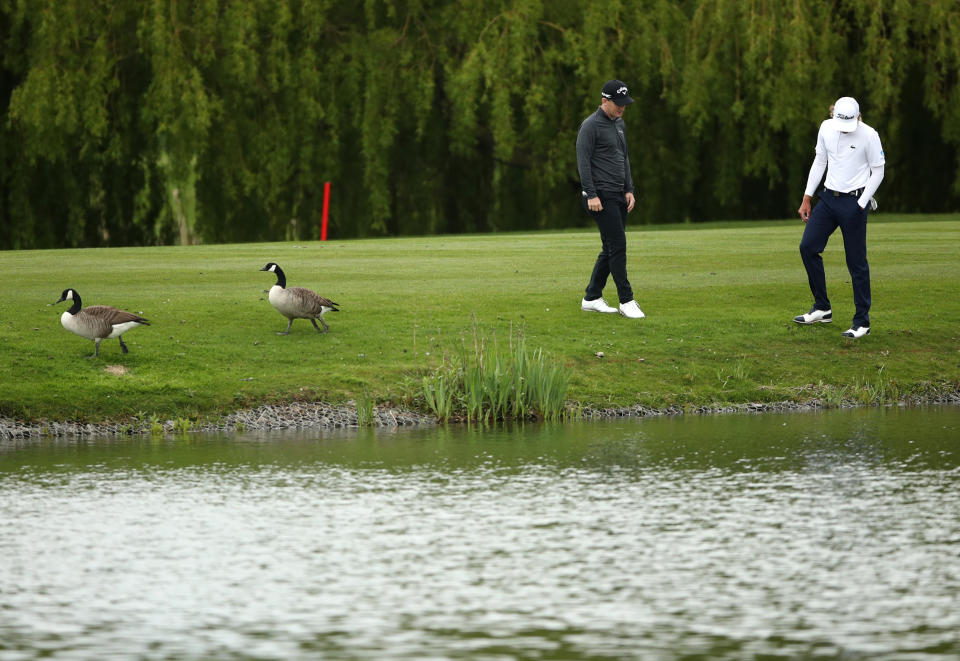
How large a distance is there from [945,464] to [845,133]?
16.8 ft

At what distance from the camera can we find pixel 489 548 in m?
7.35

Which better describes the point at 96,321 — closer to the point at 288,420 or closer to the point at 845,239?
the point at 288,420

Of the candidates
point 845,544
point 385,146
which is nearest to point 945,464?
point 845,544

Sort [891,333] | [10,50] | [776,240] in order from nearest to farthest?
[891,333] < [776,240] < [10,50]

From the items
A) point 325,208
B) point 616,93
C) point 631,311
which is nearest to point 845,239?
point 631,311

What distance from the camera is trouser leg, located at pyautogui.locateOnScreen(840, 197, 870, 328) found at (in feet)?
47.0

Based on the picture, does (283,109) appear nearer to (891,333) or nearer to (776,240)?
(776,240)

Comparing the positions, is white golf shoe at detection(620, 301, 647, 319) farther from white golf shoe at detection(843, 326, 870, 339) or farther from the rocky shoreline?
the rocky shoreline

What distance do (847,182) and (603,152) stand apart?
2370 mm

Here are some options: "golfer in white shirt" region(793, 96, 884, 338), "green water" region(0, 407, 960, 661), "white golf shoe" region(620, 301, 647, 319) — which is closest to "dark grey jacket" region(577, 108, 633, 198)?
"white golf shoe" region(620, 301, 647, 319)

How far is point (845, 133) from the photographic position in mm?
14133

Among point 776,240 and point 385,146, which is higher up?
point 385,146

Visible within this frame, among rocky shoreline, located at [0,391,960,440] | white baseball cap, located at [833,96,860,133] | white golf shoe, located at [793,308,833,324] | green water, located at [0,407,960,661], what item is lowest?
rocky shoreline, located at [0,391,960,440]

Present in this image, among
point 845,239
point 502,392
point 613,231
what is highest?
point 613,231
